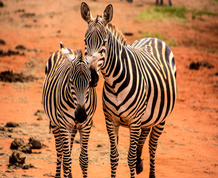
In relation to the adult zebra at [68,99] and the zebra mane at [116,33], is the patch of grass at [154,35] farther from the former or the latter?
the zebra mane at [116,33]

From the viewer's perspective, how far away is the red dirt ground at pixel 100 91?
7.30 metres

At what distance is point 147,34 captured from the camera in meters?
22.5

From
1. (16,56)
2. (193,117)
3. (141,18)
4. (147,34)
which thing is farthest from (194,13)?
(193,117)

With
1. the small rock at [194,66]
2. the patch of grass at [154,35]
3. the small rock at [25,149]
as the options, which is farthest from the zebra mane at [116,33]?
the patch of grass at [154,35]

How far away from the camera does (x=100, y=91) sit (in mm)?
13297

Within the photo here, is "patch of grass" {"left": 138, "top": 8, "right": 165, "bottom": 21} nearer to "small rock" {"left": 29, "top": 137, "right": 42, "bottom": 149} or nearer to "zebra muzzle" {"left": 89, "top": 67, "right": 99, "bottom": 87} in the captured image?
"small rock" {"left": 29, "top": 137, "right": 42, "bottom": 149}

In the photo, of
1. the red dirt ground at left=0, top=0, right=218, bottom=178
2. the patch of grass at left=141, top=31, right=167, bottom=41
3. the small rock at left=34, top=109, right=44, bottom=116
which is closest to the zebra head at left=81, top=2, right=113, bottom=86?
the red dirt ground at left=0, top=0, right=218, bottom=178

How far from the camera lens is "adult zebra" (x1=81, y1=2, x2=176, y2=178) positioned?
15.2 feet

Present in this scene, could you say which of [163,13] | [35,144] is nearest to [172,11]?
[163,13]

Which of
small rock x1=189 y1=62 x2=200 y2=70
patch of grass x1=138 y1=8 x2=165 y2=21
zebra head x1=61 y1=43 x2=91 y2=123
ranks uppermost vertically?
patch of grass x1=138 y1=8 x2=165 y2=21

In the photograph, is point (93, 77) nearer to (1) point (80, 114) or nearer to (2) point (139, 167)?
(1) point (80, 114)

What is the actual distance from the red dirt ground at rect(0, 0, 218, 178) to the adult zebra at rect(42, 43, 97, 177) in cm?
132

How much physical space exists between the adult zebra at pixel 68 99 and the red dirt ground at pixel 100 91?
4.34ft

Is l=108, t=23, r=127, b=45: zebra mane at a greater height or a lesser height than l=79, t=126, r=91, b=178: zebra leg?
greater
